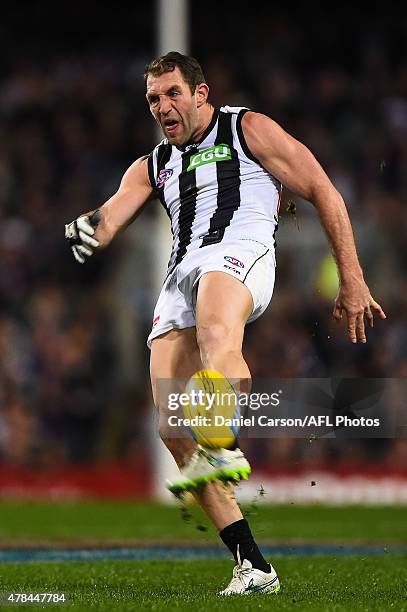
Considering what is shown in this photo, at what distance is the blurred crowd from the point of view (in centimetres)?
1545

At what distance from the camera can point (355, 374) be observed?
1453cm

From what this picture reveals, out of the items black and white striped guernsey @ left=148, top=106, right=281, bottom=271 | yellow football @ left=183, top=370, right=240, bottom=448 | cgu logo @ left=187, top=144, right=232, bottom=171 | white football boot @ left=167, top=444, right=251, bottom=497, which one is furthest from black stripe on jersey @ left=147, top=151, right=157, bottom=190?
white football boot @ left=167, top=444, right=251, bottom=497

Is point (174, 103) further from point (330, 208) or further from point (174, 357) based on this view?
point (174, 357)

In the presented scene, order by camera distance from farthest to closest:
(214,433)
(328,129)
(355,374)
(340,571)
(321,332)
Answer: (328,129)
(321,332)
(355,374)
(340,571)
(214,433)

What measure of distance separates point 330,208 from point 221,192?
552mm

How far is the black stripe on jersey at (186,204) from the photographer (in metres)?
6.31

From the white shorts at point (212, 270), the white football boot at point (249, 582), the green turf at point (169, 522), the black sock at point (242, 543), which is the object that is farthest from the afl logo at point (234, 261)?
the green turf at point (169, 522)

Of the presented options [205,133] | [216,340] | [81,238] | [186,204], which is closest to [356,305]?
[216,340]

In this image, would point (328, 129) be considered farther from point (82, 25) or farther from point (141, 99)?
point (82, 25)

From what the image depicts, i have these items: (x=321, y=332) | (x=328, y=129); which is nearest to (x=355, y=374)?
(x=321, y=332)

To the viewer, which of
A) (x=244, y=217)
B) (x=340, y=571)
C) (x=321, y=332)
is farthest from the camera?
(x=321, y=332)

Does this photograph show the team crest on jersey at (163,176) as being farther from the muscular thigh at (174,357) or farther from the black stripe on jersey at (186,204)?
the muscular thigh at (174,357)

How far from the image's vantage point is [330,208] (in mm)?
6078

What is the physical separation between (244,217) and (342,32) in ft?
44.6
